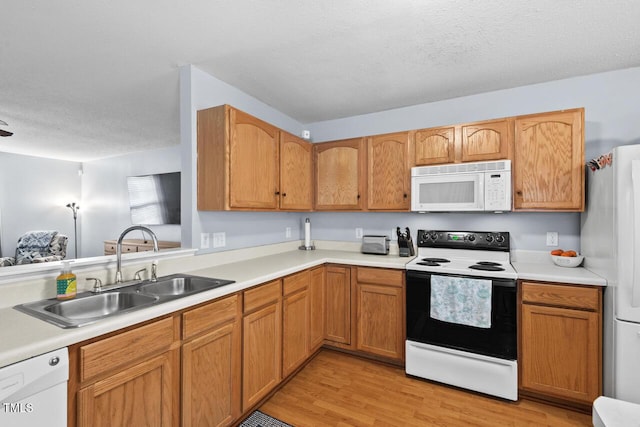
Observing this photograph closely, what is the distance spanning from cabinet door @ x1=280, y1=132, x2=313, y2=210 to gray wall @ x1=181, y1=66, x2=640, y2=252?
0.37 metres

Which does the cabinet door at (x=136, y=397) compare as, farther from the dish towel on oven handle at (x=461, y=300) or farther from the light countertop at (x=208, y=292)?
the dish towel on oven handle at (x=461, y=300)

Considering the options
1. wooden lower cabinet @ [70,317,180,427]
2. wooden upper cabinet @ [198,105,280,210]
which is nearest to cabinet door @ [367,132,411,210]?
wooden upper cabinet @ [198,105,280,210]

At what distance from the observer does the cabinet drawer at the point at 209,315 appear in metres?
1.47

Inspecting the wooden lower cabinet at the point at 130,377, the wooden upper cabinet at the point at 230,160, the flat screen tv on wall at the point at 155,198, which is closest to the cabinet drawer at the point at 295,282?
the wooden upper cabinet at the point at 230,160

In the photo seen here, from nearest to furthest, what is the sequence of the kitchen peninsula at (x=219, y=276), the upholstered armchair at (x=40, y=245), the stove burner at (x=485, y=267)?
the kitchen peninsula at (x=219, y=276)
the stove burner at (x=485, y=267)
the upholstered armchair at (x=40, y=245)

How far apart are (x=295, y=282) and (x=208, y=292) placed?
33.9 inches

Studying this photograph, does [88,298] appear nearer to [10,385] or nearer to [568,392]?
[10,385]

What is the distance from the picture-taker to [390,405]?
2.03 metres

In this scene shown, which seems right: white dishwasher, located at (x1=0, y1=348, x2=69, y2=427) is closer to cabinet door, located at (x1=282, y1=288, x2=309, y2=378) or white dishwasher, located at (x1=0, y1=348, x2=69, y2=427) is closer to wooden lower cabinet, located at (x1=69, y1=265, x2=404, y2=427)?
wooden lower cabinet, located at (x1=69, y1=265, x2=404, y2=427)

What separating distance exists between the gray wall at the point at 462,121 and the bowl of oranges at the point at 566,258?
0.49 ft

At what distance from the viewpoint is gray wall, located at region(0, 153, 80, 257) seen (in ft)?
17.1

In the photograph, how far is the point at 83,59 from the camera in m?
2.17

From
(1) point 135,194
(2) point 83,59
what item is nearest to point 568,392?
(2) point 83,59

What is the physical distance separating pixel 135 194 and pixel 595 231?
20.0 feet
